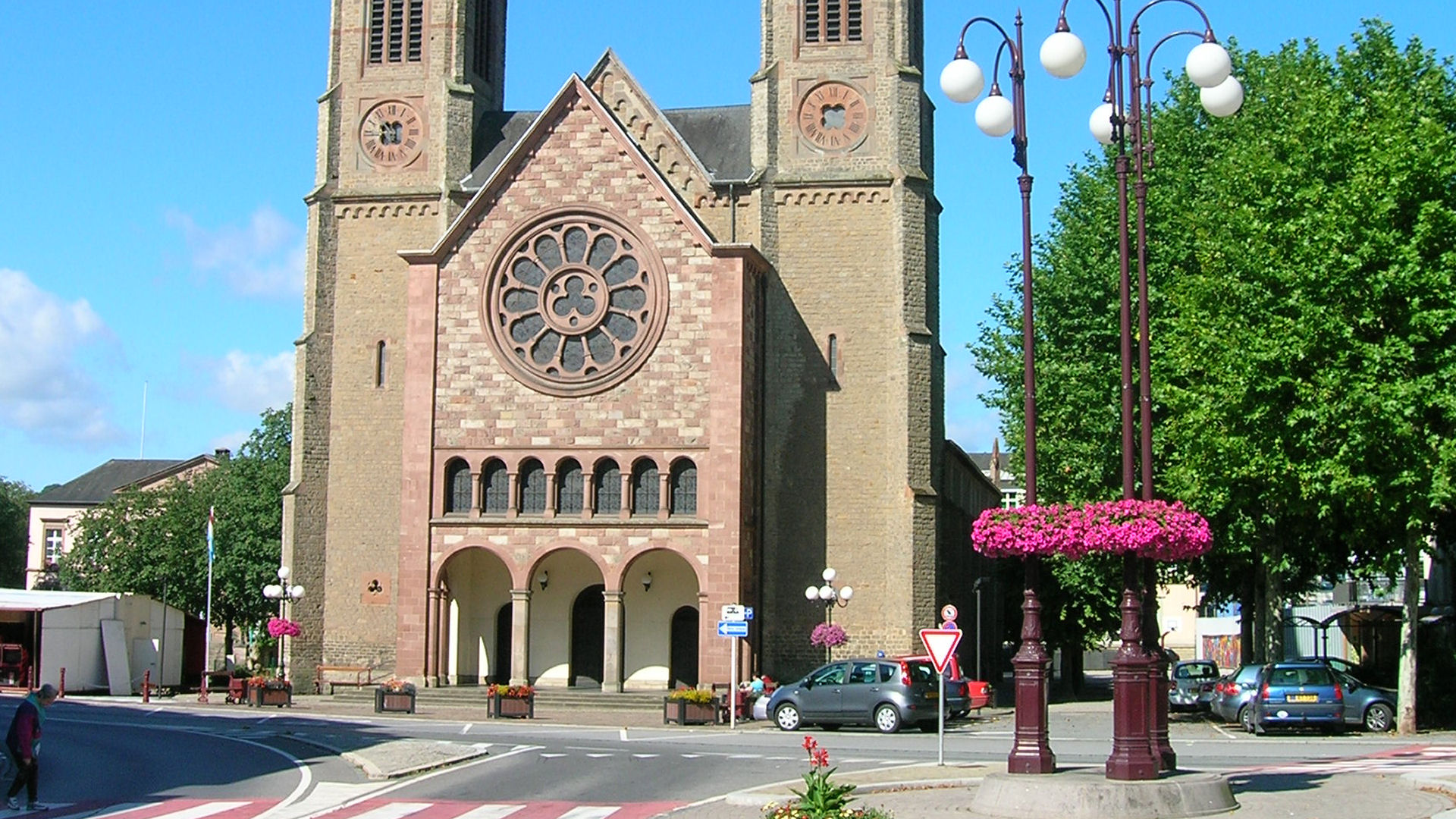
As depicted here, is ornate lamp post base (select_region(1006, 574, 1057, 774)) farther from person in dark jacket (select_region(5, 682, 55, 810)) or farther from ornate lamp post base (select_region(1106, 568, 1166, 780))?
person in dark jacket (select_region(5, 682, 55, 810))

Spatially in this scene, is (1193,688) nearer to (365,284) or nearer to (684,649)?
(684,649)

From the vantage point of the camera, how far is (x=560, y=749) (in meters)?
27.7

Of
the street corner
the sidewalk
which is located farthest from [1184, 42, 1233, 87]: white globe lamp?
the street corner

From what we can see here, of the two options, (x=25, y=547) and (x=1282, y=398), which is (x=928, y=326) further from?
(x=25, y=547)

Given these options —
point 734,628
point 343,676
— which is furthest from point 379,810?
point 343,676

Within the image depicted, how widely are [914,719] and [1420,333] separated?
12.3 m

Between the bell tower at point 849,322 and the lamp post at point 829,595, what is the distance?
369 millimetres

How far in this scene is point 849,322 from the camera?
45.9 metres

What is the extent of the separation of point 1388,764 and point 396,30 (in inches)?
1441

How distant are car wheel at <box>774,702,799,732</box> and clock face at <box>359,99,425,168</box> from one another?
22.3 metres

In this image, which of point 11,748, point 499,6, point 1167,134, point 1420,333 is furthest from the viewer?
point 499,6

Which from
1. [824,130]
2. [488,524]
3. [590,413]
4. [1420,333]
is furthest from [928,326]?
[1420,333]

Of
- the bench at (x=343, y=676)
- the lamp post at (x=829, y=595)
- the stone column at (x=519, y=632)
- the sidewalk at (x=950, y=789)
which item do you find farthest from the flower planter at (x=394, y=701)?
the lamp post at (x=829, y=595)

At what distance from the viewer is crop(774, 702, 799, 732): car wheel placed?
114 feet
